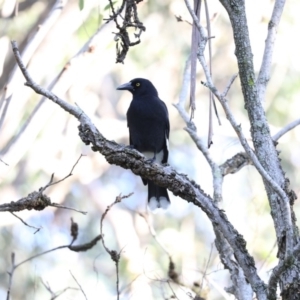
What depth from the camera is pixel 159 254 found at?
33.3ft

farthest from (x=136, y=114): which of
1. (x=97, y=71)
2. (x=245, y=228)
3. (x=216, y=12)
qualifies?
(x=97, y=71)

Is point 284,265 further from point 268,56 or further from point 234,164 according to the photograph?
point 234,164

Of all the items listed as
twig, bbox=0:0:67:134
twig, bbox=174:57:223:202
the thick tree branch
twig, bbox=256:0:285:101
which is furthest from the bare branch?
twig, bbox=0:0:67:134

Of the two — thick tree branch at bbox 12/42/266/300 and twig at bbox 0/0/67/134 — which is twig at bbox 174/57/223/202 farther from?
twig at bbox 0/0/67/134

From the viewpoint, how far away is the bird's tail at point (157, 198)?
19.1 feet

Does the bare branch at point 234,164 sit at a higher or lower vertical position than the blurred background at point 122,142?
lower

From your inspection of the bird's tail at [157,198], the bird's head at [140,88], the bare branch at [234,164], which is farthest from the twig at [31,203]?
the bird's head at [140,88]

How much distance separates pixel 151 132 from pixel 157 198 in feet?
1.95

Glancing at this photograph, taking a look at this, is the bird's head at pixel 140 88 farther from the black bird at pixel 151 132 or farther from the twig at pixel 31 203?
the twig at pixel 31 203

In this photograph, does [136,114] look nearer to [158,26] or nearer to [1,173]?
[1,173]

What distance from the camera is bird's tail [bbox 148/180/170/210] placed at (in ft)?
19.1

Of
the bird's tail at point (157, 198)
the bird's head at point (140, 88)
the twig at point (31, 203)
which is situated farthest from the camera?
the bird's head at point (140, 88)

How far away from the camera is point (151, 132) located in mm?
5965

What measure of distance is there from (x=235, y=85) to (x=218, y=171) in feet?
25.2
